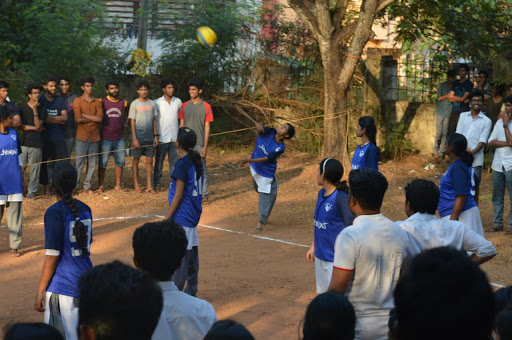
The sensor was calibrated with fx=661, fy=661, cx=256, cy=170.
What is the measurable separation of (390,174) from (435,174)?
996 mm

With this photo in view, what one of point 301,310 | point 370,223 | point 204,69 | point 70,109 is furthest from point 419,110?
point 370,223

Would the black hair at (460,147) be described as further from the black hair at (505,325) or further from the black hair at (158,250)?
the black hair at (505,325)

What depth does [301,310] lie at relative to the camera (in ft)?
22.1

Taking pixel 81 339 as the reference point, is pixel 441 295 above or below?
above

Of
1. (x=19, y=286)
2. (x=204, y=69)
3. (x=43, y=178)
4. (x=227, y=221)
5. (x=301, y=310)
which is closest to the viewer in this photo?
(x=301, y=310)

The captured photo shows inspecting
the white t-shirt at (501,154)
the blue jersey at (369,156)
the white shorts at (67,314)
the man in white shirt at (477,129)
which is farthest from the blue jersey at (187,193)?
the white t-shirt at (501,154)

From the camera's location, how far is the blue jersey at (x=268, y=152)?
1002 centimetres

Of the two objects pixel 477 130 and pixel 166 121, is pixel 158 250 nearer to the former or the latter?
pixel 477 130

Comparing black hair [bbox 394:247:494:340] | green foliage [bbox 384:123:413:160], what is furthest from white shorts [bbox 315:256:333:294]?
green foliage [bbox 384:123:413:160]

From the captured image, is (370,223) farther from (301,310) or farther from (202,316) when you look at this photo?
(301,310)

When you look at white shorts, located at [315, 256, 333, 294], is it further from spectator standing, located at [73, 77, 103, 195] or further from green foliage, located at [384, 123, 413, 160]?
green foliage, located at [384, 123, 413, 160]

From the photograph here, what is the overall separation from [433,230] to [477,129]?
6.33 metres

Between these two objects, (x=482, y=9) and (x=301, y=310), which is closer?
(x=301, y=310)

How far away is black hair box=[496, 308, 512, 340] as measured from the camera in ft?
7.65
